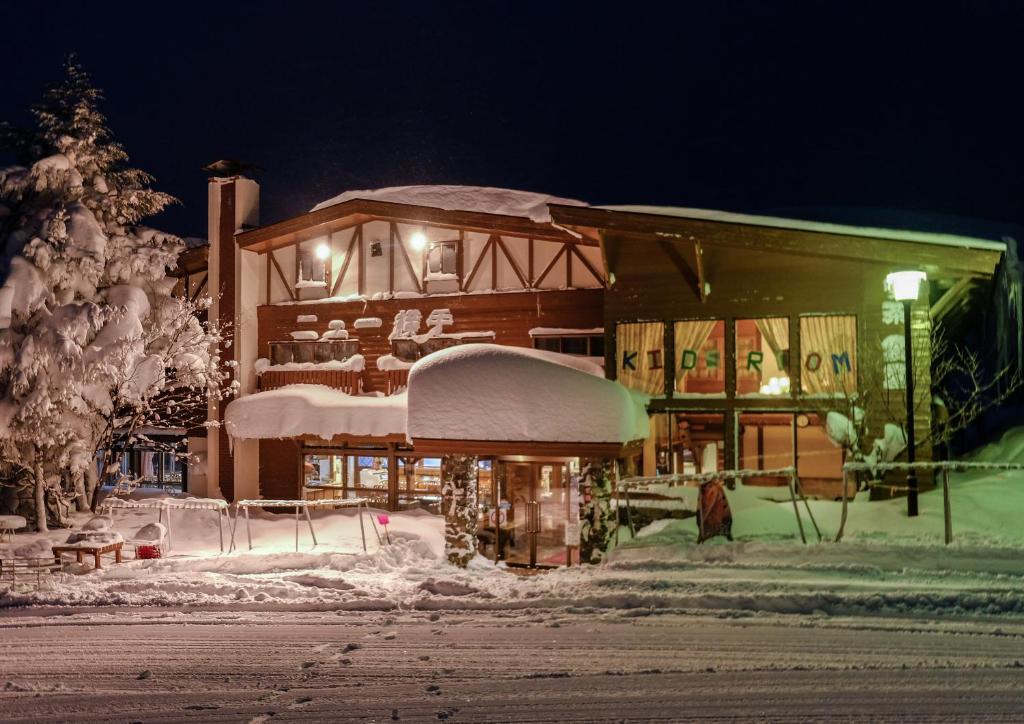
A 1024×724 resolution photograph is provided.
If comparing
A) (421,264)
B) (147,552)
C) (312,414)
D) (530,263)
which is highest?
(421,264)

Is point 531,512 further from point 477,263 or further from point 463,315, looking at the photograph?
point 477,263

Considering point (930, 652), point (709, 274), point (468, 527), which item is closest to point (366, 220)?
point (709, 274)

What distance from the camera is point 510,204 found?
24672 millimetres

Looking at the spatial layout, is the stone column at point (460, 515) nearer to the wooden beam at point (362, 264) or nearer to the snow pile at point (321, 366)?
the snow pile at point (321, 366)

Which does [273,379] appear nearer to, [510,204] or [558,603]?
[510,204]

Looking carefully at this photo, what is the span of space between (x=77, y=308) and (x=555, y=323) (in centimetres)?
1012

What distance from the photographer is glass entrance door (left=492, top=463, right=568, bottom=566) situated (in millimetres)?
13405

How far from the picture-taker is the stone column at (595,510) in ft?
38.3

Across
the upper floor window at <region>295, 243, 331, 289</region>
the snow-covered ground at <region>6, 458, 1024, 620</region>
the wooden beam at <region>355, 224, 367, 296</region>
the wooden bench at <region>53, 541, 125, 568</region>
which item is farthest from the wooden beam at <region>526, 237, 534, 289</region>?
the wooden bench at <region>53, 541, 125, 568</region>

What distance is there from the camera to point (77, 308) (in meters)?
16.3

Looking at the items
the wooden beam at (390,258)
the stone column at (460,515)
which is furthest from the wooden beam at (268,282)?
the stone column at (460,515)

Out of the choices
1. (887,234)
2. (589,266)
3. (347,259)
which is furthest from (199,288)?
(887,234)

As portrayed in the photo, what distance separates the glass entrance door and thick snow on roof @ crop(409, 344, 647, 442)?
1.64m

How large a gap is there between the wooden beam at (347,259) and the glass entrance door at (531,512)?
835cm
